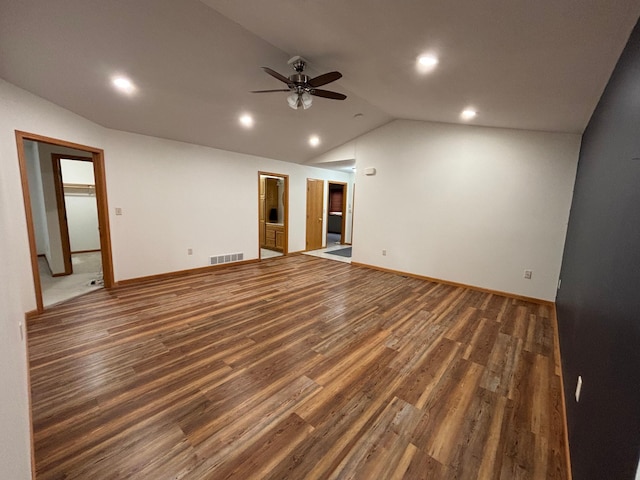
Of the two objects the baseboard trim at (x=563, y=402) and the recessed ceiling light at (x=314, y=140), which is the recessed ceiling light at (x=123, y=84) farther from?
the baseboard trim at (x=563, y=402)

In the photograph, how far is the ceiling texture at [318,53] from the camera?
1.73 metres

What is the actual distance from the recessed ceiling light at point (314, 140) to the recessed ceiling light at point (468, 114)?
2.66 m

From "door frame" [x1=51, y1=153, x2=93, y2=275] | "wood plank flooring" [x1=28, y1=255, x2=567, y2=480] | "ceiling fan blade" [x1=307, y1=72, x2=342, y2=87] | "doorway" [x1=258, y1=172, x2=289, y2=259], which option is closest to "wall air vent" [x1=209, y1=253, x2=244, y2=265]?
"doorway" [x1=258, y1=172, x2=289, y2=259]

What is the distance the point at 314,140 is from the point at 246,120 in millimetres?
1657

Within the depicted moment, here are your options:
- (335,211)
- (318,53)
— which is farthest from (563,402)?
(335,211)

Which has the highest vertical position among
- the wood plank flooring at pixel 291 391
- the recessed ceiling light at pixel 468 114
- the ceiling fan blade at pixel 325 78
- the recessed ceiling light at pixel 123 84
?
the recessed ceiling light at pixel 468 114

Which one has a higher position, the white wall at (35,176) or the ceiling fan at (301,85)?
the ceiling fan at (301,85)

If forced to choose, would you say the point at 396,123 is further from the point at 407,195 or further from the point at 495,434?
the point at 495,434

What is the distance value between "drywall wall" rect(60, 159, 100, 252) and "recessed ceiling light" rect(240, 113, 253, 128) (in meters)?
4.82

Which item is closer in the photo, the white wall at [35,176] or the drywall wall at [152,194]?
the drywall wall at [152,194]

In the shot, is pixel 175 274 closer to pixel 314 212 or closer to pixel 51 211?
pixel 51 211

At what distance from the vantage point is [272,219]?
7918 millimetres

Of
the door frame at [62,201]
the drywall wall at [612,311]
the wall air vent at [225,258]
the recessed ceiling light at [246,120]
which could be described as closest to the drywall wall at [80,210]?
the door frame at [62,201]

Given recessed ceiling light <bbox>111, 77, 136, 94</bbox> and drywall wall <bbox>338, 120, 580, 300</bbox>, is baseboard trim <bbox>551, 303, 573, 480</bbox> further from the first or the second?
recessed ceiling light <bbox>111, 77, 136, 94</bbox>
